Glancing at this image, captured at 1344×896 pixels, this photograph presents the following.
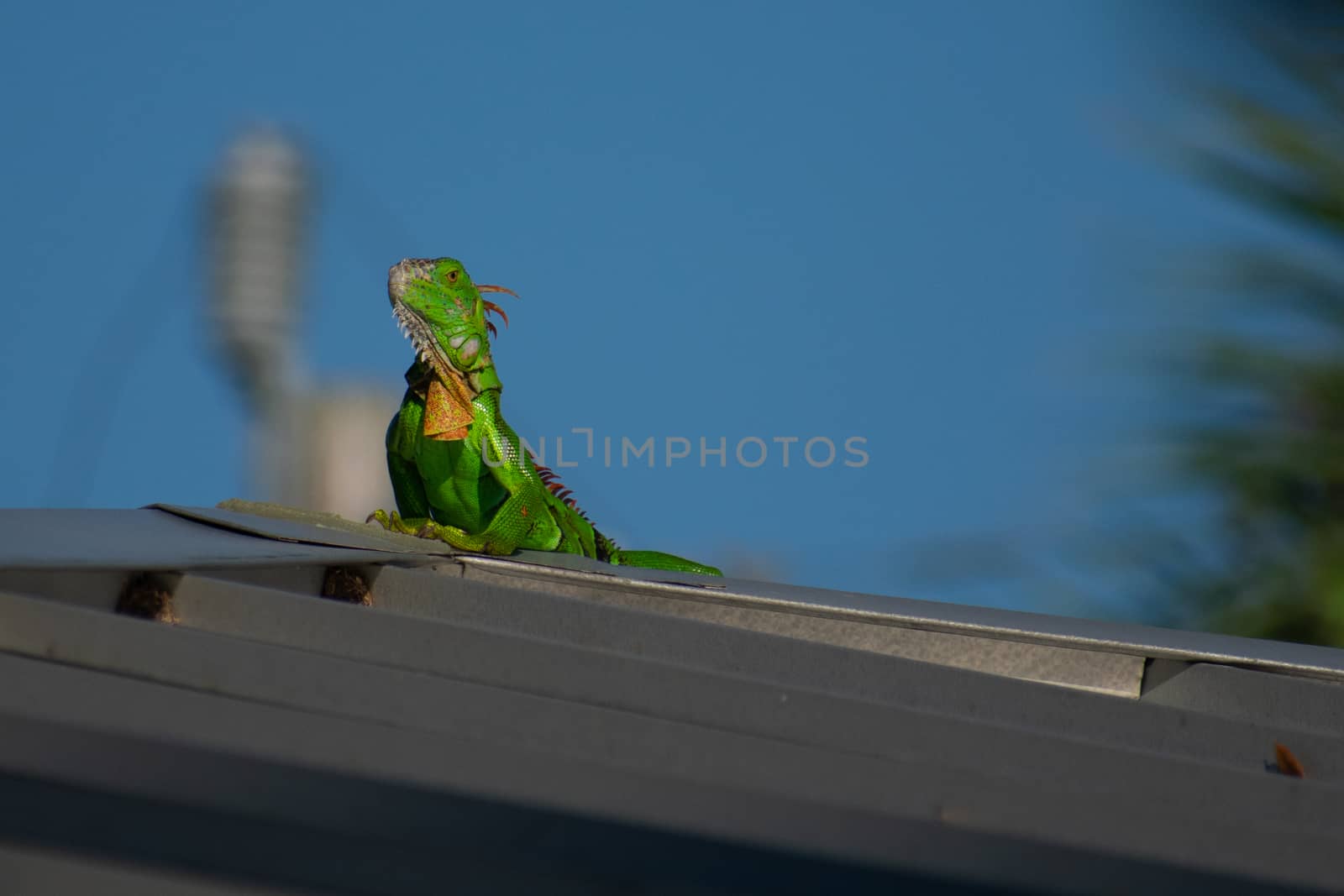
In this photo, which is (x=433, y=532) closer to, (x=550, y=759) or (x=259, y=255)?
(x=550, y=759)

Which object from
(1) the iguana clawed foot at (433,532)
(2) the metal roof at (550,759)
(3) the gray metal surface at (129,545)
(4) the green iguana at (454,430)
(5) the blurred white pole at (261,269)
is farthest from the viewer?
(5) the blurred white pole at (261,269)

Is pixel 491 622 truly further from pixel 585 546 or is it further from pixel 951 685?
pixel 585 546

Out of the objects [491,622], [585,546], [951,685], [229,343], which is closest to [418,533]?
[585,546]

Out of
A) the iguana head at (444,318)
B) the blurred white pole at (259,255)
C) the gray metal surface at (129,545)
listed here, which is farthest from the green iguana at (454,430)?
the blurred white pole at (259,255)

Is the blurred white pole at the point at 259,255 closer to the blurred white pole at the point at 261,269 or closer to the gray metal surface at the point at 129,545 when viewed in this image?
the blurred white pole at the point at 261,269

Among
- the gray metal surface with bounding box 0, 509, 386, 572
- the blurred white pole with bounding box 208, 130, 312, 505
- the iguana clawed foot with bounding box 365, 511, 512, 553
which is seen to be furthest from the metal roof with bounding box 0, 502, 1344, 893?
the blurred white pole with bounding box 208, 130, 312, 505

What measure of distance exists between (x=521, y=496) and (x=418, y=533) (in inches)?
19.8

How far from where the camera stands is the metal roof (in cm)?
122

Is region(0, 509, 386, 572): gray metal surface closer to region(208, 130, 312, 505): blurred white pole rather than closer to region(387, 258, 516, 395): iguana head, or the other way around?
region(387, 258, 516, 395): iguana head

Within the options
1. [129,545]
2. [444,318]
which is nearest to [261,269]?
[444,318]

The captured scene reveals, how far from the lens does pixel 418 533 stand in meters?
3.95

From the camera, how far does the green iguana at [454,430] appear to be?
4.32 meters

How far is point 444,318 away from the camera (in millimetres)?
4383

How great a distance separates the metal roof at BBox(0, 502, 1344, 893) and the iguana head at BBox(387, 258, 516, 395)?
198 cm
